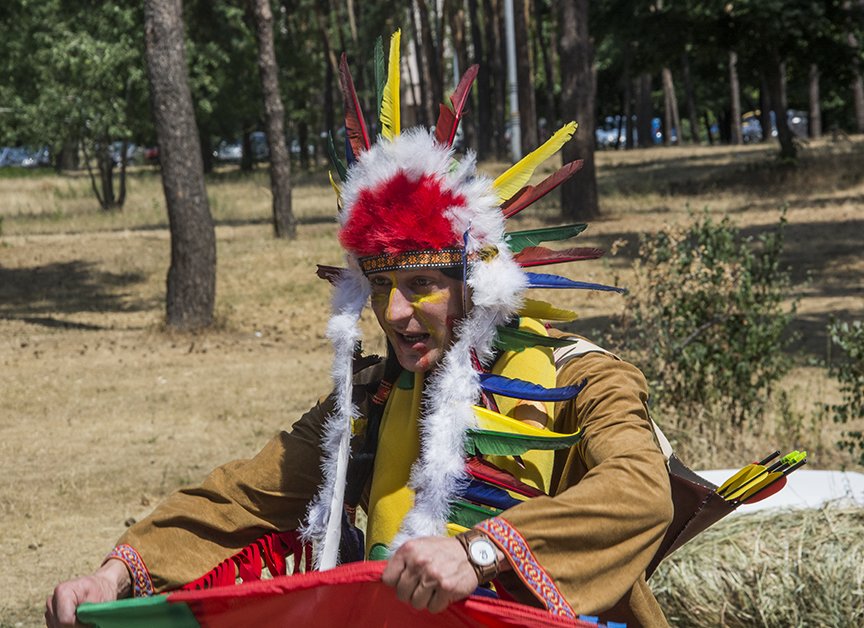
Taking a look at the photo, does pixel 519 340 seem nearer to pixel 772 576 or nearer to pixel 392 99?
pixel 392 99

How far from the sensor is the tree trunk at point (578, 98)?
19859mm

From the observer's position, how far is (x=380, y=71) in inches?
132

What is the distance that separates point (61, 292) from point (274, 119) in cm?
475

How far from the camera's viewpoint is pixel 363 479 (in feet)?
10.6

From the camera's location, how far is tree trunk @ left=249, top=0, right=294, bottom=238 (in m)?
19.2

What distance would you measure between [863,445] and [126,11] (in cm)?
2539

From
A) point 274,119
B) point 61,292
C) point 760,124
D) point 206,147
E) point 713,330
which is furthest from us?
point 760,124

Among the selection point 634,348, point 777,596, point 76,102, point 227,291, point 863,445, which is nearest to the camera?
point 777,596

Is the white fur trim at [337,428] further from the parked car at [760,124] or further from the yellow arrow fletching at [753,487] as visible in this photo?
the parked car at [760,124]

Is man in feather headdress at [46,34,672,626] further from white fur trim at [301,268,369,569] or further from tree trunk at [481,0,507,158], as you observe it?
tree trunk at [481,0,507,158]

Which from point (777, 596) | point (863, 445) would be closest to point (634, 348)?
point (863, 445)

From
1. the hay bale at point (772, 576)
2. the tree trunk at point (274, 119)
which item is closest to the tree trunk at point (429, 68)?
the tree trunk at point (274, 119)

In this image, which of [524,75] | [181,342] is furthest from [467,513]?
[524,75]

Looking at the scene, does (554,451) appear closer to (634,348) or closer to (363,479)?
(363,479)
